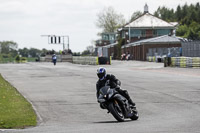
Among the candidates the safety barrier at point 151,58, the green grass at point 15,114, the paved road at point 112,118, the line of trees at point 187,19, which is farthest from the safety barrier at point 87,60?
the green grass at point 15,114

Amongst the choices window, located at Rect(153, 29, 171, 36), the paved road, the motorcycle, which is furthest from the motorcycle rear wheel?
window, located at Rect(153, 29, 171, 36)

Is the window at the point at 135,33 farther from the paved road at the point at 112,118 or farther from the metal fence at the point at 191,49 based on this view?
the paved road at the point at 112,118

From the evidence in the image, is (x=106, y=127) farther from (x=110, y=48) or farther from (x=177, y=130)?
(x=110, y=48)

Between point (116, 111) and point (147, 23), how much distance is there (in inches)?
4093

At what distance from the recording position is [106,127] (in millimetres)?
11344

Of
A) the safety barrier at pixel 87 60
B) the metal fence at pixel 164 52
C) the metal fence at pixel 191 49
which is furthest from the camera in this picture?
the safety barrier at pixel 87 60

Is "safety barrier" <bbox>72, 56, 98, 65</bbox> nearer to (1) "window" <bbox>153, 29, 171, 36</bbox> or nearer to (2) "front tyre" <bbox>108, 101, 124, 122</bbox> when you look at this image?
(1) "window" <bbox>153, 29, 171, 36</bbox>

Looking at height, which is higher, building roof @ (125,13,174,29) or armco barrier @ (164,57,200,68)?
building roof @ (125,13,174,29)

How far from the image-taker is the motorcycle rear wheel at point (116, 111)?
12.6 m

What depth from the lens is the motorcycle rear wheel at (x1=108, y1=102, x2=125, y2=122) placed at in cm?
1255

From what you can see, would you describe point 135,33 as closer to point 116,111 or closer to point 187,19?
point 187,19

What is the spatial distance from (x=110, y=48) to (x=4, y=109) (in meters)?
120

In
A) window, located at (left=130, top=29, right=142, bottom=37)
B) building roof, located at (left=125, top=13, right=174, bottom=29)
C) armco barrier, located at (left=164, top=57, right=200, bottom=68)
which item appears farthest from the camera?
window, located at (left=130, top=29, right=142, bottom=37)

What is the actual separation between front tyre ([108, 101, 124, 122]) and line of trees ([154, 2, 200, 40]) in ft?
374
